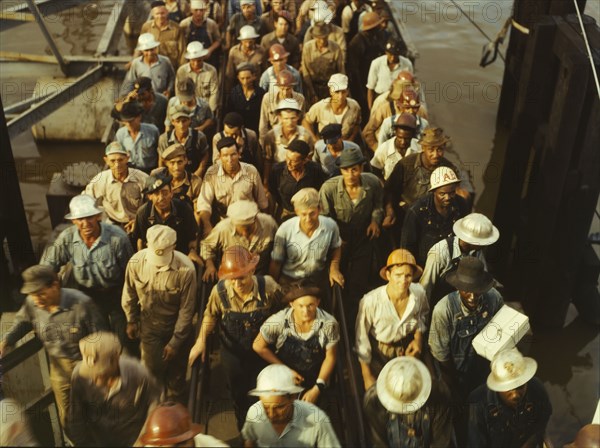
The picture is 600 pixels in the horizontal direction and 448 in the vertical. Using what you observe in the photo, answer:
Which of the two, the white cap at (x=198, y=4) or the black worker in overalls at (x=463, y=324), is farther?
the white cap at (x=198, y=4)

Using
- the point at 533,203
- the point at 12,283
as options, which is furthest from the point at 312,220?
the point at 12,283

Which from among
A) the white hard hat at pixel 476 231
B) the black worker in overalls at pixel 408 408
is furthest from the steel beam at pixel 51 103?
the black worker in overalls at pixel 408 408

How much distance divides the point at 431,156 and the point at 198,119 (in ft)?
9.40

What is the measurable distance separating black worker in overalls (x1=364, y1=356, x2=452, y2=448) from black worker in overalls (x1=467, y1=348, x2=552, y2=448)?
0.21m

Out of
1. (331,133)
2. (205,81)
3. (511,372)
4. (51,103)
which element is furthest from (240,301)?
(51,103)

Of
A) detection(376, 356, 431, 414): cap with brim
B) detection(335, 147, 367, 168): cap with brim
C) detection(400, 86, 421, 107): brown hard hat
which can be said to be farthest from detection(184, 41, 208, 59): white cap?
detection(376, 356, 431, 414): cap with brim

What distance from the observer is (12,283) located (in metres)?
9.92

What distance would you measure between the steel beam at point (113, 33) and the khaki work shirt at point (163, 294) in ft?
28.3

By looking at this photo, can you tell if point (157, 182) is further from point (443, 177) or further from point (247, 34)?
point (247, 34)

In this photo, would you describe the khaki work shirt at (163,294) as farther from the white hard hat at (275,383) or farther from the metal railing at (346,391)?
the white hard hat at (275,383)

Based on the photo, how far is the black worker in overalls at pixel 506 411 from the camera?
5121 millimetres

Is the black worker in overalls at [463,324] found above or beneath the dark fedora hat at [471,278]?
beneath

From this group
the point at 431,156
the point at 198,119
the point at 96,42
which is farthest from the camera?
the point at 96,42

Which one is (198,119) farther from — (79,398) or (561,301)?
(561,301)
